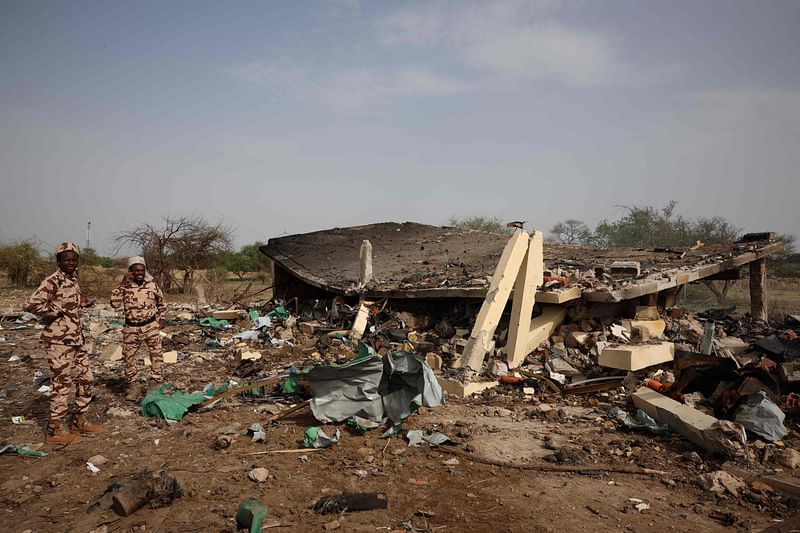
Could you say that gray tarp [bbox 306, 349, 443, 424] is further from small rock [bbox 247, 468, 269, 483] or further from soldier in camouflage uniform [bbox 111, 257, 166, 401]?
soldier in camouflage uniform [bbox 111, 257, 166, 401]

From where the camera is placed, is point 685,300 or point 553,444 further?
point 685,300

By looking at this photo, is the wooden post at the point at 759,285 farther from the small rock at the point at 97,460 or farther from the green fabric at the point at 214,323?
the small rock at the point at 97,460

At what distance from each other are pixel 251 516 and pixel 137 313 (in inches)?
159

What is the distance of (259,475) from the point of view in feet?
13.0

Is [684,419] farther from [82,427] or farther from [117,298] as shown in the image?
[117,298]

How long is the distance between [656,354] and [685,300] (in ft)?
61.0

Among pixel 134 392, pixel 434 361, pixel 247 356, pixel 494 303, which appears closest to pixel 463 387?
pixel 434 361

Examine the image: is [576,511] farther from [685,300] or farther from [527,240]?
[685,300]

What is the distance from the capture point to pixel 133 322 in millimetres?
6320

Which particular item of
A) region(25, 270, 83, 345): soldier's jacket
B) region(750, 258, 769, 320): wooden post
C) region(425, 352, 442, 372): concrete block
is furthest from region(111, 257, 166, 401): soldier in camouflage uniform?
region(750, 258, 769, 320): wooden post

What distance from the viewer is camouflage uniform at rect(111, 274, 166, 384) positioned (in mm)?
6242

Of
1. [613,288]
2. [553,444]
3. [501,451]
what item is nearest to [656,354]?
[613,288]

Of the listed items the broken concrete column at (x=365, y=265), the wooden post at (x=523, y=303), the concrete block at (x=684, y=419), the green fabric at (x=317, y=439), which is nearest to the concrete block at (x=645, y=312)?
the wooden post at (x=523, y=303)

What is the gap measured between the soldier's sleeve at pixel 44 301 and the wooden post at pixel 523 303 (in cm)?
522
